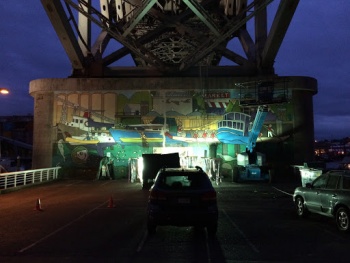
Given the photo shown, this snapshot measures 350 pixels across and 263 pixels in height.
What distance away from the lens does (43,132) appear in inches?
1292

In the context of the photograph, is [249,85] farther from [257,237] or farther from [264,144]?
[257,237]

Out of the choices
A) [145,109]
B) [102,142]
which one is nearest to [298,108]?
[145,109]

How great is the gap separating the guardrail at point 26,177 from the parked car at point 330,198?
1588 cm

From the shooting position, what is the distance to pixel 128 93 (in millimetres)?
32469

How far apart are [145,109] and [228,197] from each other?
15.7 metres

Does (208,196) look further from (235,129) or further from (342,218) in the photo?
(235,129)

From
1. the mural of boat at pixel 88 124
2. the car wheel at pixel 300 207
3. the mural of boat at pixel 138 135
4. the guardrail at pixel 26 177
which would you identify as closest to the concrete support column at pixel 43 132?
the guardrail at pixel 26 177

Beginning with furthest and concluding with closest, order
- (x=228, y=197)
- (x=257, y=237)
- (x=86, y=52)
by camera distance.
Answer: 1. (x=86, y=52)
2. (x=228, y=197)
3. (x=257, y=237)

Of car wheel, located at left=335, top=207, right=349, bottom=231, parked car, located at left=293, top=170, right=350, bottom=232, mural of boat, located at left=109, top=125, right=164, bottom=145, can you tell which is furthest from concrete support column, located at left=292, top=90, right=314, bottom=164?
car wheel, located at left=335, top=207, right=349, bottom=231

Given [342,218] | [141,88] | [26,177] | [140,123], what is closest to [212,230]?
[342,218]

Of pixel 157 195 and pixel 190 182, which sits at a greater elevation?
pixel 190 182

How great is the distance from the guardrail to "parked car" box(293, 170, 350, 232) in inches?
625

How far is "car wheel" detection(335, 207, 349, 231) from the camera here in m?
9.78

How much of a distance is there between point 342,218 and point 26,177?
2113 centimetres
